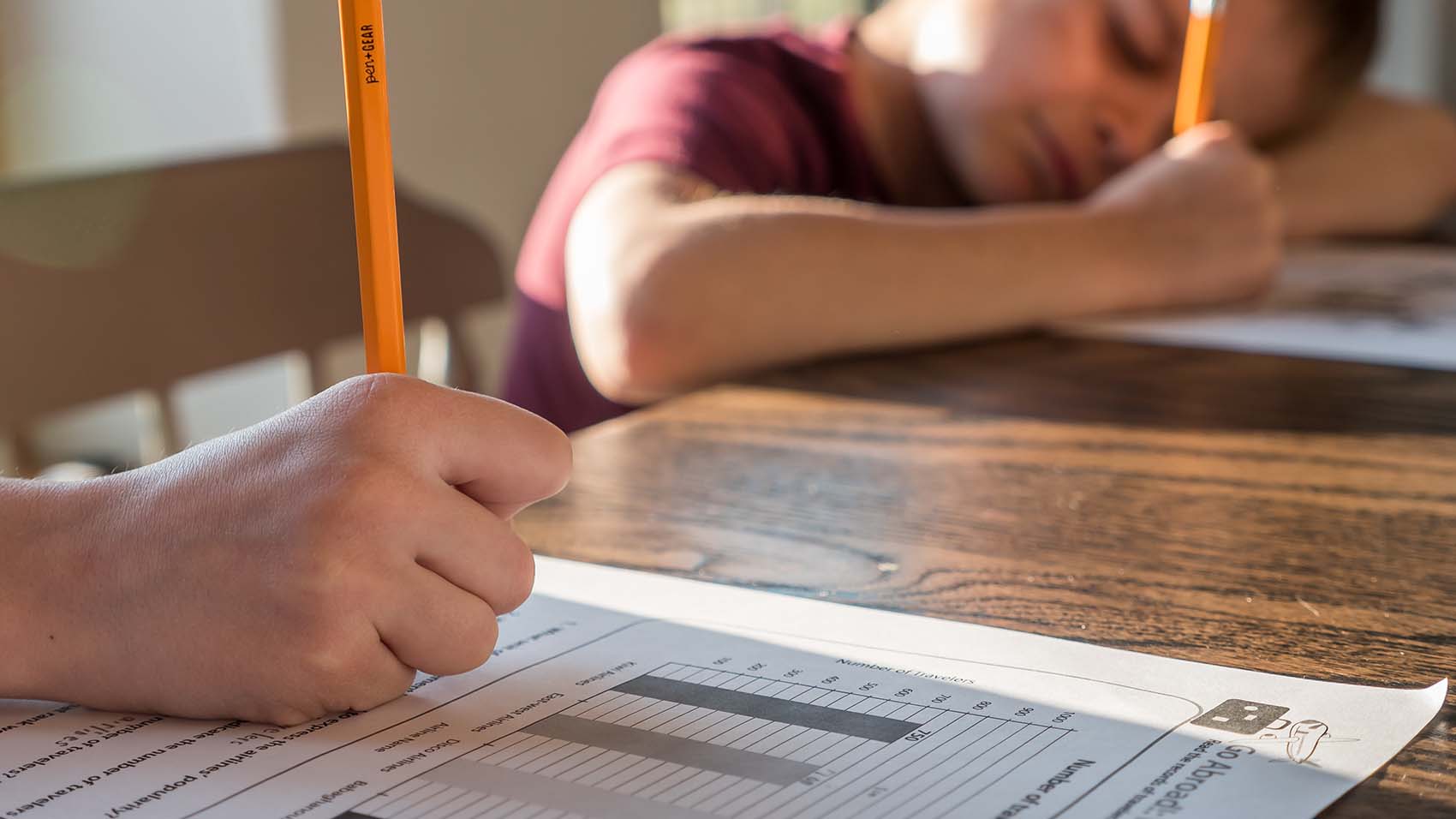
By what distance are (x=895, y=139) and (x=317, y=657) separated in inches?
33.0

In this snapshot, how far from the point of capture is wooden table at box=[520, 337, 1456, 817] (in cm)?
34

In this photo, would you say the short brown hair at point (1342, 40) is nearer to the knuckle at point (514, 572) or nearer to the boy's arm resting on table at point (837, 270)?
the boy's arm resting on table at point (837, 270)

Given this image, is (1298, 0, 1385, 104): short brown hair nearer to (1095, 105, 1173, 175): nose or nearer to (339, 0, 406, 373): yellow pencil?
(1095, 105, 1173, 175): nose

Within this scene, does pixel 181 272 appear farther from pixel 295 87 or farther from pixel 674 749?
pixel 295 87

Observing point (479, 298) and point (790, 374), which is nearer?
point (790, 374)

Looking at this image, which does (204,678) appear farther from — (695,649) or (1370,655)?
(1370,655)

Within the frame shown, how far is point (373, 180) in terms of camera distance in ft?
0.96

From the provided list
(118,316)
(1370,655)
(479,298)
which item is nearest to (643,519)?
(1370,655)

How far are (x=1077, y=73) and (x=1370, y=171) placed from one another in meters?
0.33

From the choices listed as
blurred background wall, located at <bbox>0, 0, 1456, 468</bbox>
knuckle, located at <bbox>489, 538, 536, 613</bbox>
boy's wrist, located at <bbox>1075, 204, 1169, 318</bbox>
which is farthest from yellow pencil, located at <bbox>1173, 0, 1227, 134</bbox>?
blurred background wall, located at <bbox>0, 0, 1456, 468</bbox>

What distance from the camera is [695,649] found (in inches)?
13.0

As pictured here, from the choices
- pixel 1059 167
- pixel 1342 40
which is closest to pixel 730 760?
pixel 1059 167

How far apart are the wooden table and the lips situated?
1.11 feet

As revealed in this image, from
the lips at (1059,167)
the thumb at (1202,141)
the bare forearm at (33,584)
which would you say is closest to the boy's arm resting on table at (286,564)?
the bare forearm at (33,584)
